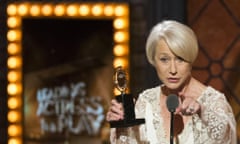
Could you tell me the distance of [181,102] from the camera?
202 cm

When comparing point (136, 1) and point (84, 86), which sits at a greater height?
point (136, 1)

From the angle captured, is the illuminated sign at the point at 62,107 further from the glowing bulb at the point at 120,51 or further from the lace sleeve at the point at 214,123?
the lace sleeve at the point at 214,123

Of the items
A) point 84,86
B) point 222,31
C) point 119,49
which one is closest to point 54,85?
point 84,86

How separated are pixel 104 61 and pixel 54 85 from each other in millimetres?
306

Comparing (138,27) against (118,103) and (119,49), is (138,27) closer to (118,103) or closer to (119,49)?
(119,49)

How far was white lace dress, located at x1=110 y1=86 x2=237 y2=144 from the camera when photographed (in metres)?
2.08

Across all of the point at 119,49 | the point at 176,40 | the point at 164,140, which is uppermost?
the point at 119,49

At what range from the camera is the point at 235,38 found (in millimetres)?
4000

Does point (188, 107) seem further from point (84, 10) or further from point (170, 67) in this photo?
point (84, 10)

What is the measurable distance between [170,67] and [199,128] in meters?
0.19

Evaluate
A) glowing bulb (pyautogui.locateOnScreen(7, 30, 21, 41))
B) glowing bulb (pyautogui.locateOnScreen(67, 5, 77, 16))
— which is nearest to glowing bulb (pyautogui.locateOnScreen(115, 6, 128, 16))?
glowing bulb (pyautogui.locateOnScreen(67, 5, 77, 16))

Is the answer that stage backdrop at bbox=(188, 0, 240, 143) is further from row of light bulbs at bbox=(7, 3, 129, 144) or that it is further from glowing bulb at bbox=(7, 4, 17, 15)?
glowing bulb at bbox=(7, 4, 17, 15)

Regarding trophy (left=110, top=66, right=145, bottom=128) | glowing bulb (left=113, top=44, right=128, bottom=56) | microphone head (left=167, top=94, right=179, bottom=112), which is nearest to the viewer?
microphone head (left=167, top=94, right=179, bottom=112)

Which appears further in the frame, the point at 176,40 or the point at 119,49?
the point at 119,49
